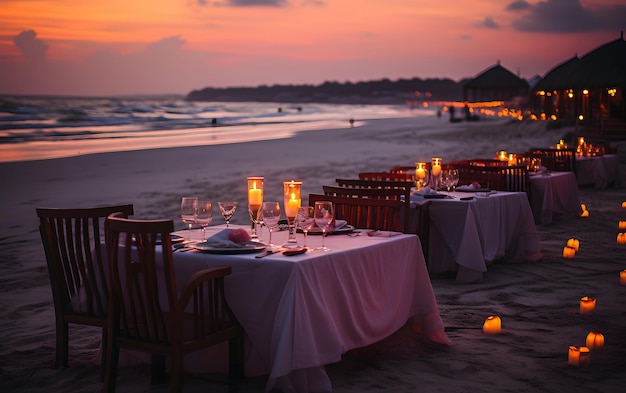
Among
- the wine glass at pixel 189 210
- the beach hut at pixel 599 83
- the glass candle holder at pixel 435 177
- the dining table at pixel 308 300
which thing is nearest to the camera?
the dining table at pixel 308 300

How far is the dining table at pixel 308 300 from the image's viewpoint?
3873 mm

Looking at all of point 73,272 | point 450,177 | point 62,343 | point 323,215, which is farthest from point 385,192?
point 62,343

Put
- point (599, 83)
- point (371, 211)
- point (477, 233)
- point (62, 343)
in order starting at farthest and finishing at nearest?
1. point (599, 83)
2. point (477, 233)
3. point (371, 211)
4. point (62, 343)

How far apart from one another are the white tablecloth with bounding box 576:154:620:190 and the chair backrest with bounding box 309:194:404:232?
9.85 meters

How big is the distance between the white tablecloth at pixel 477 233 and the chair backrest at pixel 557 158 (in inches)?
184

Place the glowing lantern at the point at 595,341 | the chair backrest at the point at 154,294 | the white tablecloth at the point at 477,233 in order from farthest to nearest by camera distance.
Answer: the white tablecloth at the point at 477,233 < the glowing lantern at the point at 595,341 < the chair backrest at the point at 154,294

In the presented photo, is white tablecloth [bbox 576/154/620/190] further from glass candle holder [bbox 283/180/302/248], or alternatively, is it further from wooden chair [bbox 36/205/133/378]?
wooden chair [bbox 36/205/133/378]

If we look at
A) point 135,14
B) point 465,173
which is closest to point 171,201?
point 465,173

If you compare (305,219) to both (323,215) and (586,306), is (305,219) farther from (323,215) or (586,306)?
(586,306)

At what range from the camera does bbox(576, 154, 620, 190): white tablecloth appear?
46.8 feet

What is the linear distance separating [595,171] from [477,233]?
8.32m

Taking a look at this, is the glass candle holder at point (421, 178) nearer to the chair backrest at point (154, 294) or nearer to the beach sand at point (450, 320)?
the beach sand at point (450, 320)

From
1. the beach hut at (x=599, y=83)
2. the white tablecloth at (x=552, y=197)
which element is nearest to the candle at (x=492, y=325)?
the white tablecloth at (x=552, y=197)

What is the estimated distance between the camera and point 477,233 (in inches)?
277
